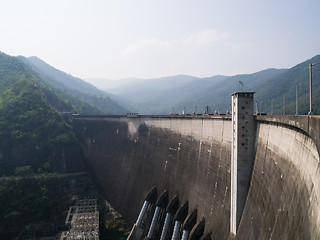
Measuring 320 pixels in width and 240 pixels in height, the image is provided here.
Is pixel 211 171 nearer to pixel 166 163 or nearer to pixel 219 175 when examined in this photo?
pixel 219 175

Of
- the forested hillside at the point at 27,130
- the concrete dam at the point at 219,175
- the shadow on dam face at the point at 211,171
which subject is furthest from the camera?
the forested hillside at the point at 27,130

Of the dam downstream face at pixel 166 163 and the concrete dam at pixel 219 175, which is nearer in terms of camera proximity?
the concrete dam at pixel 219 175

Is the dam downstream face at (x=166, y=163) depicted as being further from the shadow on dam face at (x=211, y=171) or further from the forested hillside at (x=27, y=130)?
the forested hillside at (x=27, y=130)

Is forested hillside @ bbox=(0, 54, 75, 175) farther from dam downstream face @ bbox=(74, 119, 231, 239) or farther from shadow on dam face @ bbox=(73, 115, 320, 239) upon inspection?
shadow on dam face @ bbox=(73, 115, 320, 239)

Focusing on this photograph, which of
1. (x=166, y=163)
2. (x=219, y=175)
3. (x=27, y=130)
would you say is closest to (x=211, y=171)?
(x=219, y=175)

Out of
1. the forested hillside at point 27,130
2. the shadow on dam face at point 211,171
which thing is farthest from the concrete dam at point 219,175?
the forested hillside at point 27,130

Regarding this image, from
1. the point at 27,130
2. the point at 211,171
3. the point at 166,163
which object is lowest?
the point at 166,163
